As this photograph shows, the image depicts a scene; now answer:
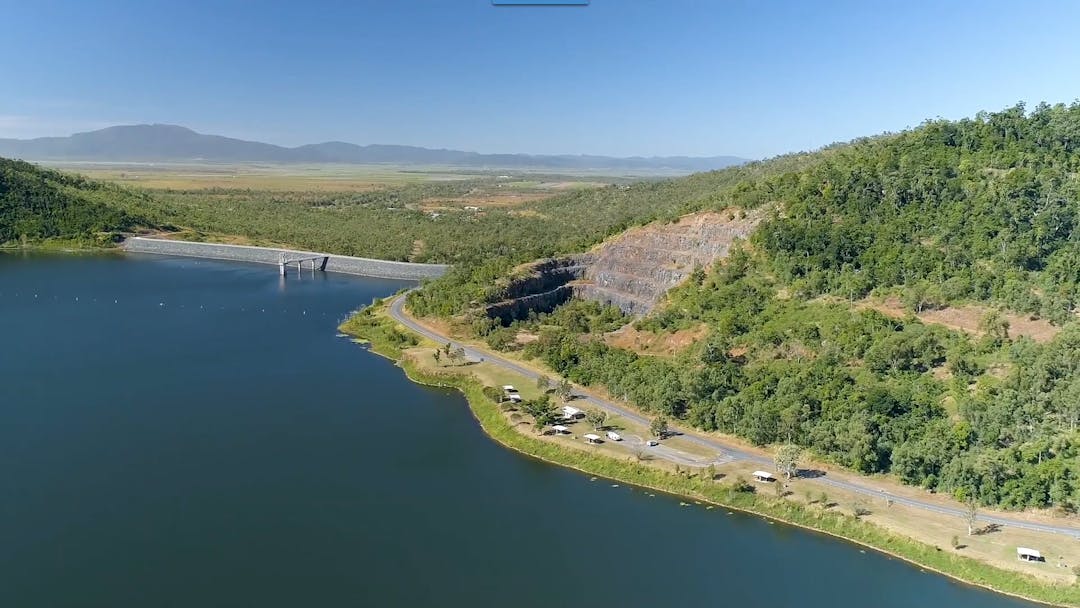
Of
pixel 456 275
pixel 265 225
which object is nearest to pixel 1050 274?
pixel 456 275

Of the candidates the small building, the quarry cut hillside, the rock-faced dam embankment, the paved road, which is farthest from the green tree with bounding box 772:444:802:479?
the rock-faced dam embankment

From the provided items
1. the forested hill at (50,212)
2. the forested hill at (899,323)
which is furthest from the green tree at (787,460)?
the forested hill at (50,212)

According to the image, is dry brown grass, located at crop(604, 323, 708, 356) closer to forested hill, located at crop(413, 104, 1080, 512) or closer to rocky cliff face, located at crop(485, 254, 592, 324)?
forested hill, located at crop(413, 104, 1080, 512)

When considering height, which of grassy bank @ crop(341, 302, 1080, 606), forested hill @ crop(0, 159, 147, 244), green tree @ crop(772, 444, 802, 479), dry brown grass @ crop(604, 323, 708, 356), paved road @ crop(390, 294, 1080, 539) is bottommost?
grassy bank @ crop(341, 302, 1080, 606)

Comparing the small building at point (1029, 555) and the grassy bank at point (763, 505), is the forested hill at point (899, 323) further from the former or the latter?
the grassy bank at point (763, 505)

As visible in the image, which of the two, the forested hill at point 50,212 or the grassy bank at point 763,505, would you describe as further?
the forested hill at point 50,212

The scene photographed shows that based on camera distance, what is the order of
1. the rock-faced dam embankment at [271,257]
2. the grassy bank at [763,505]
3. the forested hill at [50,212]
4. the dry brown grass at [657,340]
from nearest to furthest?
1. the grassy bank at [763,505]
2. the dry brown grass at [657,340]
3. the rock-faced dam embankment at [271,257]
4. the forested hill at [50,212]
